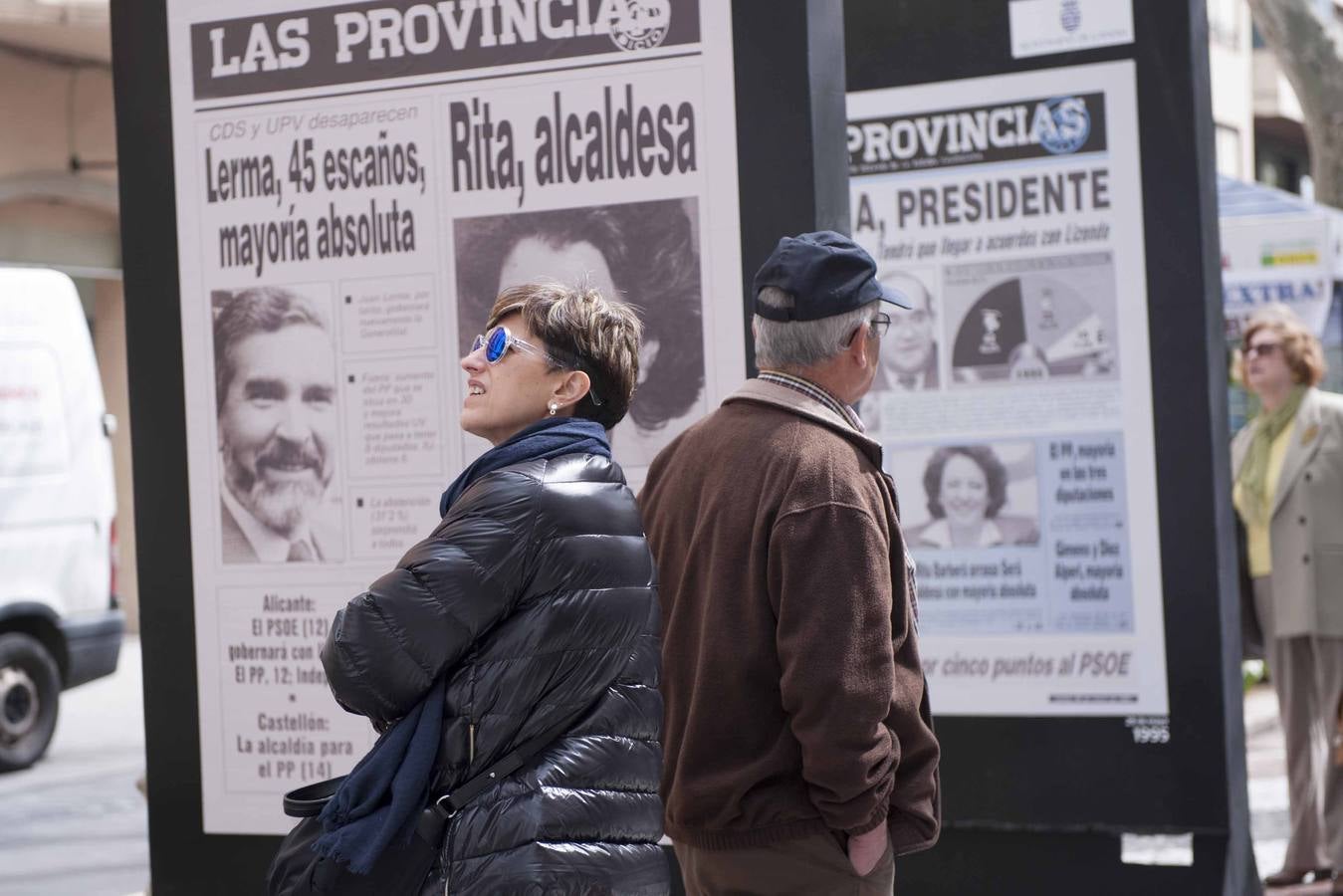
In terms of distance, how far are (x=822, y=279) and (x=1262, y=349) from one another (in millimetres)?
4309

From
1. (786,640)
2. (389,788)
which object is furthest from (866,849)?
(389,788)

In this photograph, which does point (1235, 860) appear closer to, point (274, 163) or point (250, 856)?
point (250, 856)

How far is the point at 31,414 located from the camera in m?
11.1

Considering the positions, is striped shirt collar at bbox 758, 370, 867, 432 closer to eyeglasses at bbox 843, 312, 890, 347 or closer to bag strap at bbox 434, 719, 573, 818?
eyeglasses at bbox 843, 312, 890, 347

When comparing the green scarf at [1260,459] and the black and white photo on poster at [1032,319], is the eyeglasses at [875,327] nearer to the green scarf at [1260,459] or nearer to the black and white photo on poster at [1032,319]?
the black and white photo on poster at [1032,319]

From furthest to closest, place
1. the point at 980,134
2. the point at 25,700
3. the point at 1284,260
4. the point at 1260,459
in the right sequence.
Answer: the point at 1284,260, the point at 25,700, the point at 1260,459, the point at 980,134

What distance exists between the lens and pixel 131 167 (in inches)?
178

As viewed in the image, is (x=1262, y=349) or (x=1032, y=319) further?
(x=1262, y=349)

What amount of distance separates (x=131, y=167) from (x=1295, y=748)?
4.66 m

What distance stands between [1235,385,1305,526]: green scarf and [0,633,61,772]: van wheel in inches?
279

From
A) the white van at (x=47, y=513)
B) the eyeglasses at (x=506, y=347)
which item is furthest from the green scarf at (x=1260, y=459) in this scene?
the white van at (x=47, y=513)

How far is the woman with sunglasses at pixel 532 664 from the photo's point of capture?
2.64m

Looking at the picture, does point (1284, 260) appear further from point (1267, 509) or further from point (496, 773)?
point (496, 773)

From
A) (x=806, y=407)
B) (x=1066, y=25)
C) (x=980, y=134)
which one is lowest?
(x=806, y=407)
